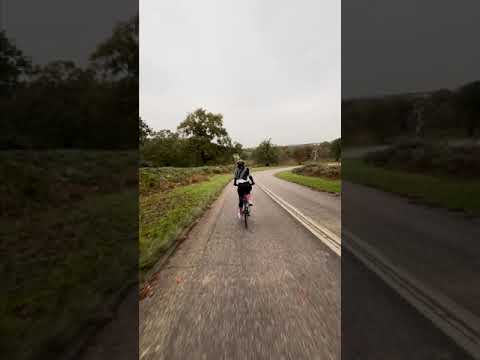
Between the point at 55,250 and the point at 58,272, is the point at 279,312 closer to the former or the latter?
the point at 58,272

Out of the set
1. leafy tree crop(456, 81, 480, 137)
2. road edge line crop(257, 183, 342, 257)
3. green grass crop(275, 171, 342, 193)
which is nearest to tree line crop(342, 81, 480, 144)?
leafy tree crop(456, 81, 480, 137)

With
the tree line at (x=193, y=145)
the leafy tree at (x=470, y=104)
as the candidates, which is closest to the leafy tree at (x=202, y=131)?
the tree line at (x=193, y=145)

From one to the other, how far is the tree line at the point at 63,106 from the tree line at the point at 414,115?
1677 cm

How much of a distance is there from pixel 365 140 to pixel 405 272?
21331 millimetres

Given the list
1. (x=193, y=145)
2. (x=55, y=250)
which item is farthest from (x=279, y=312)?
(x=193, y=145)

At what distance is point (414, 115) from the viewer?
19516 millimetres

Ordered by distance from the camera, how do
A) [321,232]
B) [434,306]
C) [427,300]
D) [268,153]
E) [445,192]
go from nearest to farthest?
[434,306] < [427,300] < [321,232] < [445,192] < [268,153]

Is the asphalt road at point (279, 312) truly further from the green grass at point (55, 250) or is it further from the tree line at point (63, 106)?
the tree line at point (63, 106)

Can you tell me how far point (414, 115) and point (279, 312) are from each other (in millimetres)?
23756

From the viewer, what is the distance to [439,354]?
1931mm

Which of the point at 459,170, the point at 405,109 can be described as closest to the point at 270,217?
the point at 459,170

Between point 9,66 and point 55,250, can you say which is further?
point 9,66

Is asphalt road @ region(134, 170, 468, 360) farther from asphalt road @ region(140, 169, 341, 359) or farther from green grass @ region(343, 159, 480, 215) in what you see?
green grass @ region(343, 159, 480, 215)

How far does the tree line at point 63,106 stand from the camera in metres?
11.4
